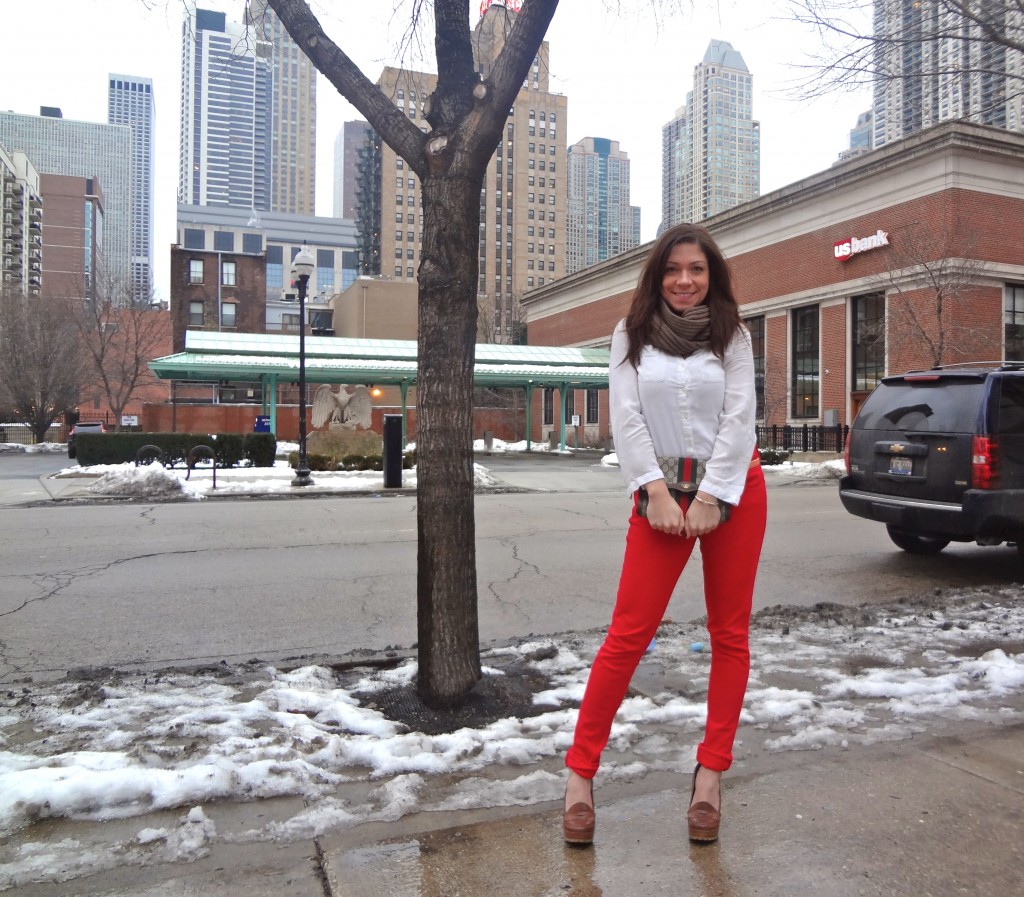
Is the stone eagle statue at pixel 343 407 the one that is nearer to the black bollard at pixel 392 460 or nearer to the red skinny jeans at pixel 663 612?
the black bollard at pixel 392 460

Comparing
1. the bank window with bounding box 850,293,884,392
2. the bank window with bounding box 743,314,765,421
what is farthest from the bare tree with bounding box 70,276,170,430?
the bank window with bounding box 850,293,884,392

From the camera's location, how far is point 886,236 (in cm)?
2950

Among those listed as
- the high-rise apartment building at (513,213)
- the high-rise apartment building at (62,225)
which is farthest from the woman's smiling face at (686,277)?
the high-rise apartment building at (62,225)

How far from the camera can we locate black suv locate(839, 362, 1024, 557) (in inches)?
268

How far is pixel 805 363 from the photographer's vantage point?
34562 millimetres

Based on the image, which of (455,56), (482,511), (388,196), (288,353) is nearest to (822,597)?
(455,56)

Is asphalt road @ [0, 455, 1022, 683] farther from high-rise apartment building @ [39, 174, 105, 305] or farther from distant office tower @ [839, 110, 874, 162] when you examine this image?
high-rise apartment building @ [39, 174, 105, 305]

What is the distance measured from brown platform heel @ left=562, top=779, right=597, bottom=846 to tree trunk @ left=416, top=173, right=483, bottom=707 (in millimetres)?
1199

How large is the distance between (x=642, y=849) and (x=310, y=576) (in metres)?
5.64

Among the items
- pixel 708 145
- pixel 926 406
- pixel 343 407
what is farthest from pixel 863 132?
pixel 343 407

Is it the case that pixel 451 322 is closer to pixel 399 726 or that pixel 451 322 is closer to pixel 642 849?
pixel 399 726

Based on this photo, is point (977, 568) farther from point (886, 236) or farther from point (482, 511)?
point (886, 236)

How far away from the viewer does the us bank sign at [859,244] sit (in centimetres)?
2964

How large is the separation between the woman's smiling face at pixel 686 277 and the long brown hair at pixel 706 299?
2 cm
